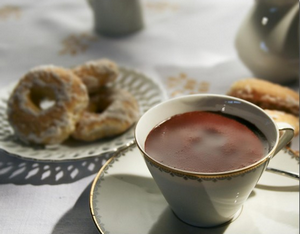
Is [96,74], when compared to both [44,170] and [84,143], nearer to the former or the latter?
[84,143]

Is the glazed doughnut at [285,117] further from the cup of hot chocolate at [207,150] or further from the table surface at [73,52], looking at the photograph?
the table surface at [73,52]

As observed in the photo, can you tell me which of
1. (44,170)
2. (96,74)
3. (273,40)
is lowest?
(44,170)

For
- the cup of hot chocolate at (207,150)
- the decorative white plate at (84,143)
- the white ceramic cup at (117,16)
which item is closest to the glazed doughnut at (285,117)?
the cup of hot chocolate at (207,150)

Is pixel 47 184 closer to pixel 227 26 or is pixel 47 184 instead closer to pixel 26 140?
pixel 26 140

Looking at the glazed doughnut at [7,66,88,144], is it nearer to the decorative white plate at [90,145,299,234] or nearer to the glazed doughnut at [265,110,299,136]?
the decorative white plate at [90,145,299,234]

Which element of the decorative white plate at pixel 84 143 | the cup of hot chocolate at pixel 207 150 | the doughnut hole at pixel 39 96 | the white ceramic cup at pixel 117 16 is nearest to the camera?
the cup of hot chocolate at pixel 207 150

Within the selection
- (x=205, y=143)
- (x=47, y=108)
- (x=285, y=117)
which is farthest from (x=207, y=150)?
(x=47, y=108)
